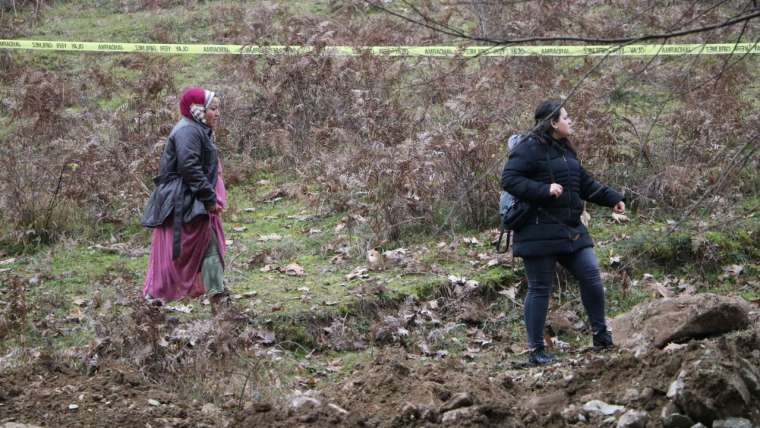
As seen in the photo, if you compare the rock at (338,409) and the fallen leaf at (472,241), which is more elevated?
the rock at (338,409)

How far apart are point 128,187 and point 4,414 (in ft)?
20.8

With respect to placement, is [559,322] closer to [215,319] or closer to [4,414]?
[215,319]

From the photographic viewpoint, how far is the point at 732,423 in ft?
14.9

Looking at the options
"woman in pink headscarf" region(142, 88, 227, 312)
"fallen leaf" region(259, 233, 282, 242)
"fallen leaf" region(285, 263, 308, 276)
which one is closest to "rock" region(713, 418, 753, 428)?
"woman in pink headscarf" region(142, 88, 227, 312)

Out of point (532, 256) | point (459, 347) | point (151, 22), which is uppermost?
point (151, 22)

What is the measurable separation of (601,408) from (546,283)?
70.5 inches

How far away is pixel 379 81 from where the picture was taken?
43.9ft

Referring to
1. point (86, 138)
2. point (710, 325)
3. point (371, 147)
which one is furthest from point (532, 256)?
point (86, 138)

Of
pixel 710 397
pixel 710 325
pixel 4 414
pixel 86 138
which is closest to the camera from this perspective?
pixel 710 397

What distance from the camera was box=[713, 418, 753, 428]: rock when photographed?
453 cm

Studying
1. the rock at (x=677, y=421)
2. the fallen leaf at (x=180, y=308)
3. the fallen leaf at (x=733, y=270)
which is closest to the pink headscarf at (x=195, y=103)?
the fallen leaf at (x=180, y=308)

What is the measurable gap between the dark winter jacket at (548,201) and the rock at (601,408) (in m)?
1.71

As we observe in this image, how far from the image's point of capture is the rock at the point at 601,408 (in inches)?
194

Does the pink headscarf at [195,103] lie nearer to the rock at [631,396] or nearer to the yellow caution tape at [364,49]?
the yellow caution tape at [364,49]
